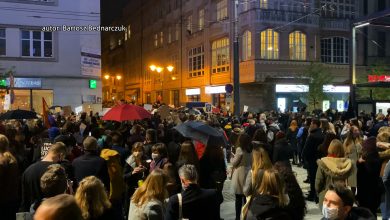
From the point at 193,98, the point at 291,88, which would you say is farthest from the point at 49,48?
the point at 291,88

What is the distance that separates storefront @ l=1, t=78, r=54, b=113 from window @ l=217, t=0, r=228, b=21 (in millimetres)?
15295

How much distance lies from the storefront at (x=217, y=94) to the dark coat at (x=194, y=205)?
3230cm

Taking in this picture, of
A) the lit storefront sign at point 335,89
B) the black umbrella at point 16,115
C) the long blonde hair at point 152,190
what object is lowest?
the long blonde hair at point 152,190

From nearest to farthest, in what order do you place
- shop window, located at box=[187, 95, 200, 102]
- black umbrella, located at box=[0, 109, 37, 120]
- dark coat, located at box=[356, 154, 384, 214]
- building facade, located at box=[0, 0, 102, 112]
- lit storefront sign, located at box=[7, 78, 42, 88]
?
1. dark coat, located at box=[356, 154, 384, 214]
2. black umbrella, located at box=[0, 109, 37, 120]
3. building facade, located at box=[0, 0, 102, 112]
4. lit storefront sign, located at box=[7, 78, 42, 88]
5. shop window, located at box=[187, 95, 200, 102]

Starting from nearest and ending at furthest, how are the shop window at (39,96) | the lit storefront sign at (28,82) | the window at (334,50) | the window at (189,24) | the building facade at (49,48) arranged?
the building facade at (49,48) → the lit storefront sign at (28,82) → the shop window at (39,96) → the window at (334,50) → the window at (189,24)

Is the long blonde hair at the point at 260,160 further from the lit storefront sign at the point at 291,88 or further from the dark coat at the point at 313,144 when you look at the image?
the lit storefront sign at the point at 291,88

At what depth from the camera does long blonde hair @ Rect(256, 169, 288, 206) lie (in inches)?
179

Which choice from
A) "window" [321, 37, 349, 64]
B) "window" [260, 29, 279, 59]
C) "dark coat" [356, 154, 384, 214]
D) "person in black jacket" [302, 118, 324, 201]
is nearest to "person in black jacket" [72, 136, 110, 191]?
"dark coat" [356, 154, 384, 214]

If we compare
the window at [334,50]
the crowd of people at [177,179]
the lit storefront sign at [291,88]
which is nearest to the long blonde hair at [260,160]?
the crowd of people at [177,179]

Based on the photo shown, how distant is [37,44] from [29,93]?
3.49 meters

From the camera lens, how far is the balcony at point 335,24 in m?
37.3

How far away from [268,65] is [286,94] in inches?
123

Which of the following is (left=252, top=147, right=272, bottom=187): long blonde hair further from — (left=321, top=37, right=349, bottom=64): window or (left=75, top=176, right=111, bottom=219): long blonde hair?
(left=321, top=37, right=349, bottom=64): window

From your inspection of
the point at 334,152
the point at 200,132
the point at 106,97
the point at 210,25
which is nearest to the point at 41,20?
the point at 210,25
